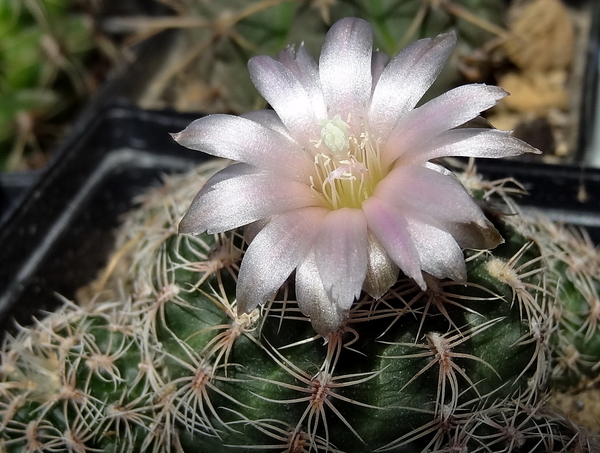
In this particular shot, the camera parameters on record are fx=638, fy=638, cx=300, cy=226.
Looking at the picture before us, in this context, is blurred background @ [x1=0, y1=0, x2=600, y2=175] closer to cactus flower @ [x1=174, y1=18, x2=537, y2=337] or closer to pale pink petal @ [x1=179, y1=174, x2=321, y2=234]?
cactus flower @ [x1=174, y1=18, x2=537, y2=337]

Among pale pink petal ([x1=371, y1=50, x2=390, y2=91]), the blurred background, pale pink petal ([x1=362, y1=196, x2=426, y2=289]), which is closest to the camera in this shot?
pale pink petal ([x1=362, y1=196, x2=426, y2=289])

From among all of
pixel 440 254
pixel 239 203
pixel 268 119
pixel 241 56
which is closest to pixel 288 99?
pixel 268 119

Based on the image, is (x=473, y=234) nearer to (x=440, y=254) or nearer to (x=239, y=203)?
(x=440, y=254)

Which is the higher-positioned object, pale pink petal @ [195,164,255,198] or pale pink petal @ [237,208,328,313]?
pale pink petal @ [195,164,255,198]

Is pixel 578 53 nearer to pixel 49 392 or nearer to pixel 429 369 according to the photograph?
pixel 429 369

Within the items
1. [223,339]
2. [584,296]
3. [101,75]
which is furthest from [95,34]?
[584,296]

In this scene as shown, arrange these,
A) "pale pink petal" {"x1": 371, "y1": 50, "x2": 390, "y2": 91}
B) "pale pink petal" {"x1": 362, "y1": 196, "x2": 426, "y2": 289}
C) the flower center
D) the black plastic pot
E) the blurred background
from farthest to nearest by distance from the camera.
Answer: the blurred background, the black plastic pot, "pale pink petal" {"x1": 371, "y1": 50, "x2": 390, "y2": 91}, the flower center, "pale pink petal" {"x1": 362, "y1": 196, "x2": 426, "y2": 289}

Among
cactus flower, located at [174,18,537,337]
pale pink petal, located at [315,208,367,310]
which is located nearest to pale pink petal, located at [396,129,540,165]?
cactus flower, located at [174,18,537,337]
